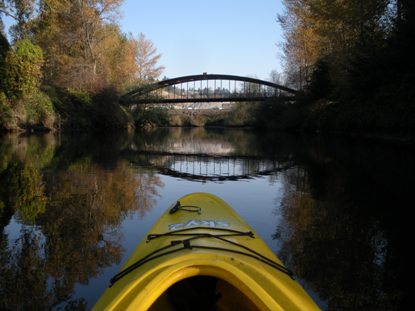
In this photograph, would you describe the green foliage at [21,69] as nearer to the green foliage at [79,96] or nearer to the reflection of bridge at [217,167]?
the green foliage at [79,96]

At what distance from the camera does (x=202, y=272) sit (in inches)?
88.0

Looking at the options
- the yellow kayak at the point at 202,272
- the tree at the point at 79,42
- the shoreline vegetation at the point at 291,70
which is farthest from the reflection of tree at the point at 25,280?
the tree at the point at 79,42

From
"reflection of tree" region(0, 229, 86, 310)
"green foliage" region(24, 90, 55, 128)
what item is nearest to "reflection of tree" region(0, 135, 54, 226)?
"reflection of tree" region(0, 229, 86, 310)

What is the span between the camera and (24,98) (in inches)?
934

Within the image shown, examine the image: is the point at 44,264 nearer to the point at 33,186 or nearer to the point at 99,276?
the point at 99,276

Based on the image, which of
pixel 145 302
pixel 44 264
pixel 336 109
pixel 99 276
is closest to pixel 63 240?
pixel 44 264

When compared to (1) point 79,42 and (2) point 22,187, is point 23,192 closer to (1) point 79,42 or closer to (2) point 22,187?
(2) point 22,187

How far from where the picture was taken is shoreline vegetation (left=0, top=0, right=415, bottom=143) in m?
19.4

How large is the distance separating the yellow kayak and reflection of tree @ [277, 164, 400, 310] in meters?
0.95

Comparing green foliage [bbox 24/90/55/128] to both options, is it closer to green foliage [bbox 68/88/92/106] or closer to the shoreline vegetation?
the shoreline vegetation

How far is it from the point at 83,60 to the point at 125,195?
82.6 ft

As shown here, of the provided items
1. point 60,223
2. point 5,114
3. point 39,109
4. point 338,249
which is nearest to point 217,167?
point 60,223

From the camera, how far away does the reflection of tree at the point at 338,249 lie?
347 centimetres

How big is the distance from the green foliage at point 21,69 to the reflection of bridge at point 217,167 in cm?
1246
